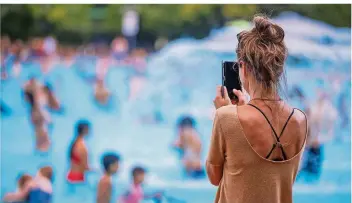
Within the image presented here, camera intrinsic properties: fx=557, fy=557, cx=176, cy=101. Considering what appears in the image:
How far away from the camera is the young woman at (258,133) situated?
1.42 meters

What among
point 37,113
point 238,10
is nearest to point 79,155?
point 37,113

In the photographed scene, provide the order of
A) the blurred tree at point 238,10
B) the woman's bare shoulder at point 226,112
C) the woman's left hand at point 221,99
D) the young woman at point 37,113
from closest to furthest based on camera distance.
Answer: the woman's bare shoulder at point 226,112, the woman's left hand at point 221,99, the blurred tree at point 238,10, the young woman at point 37,113

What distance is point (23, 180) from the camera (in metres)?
4.34

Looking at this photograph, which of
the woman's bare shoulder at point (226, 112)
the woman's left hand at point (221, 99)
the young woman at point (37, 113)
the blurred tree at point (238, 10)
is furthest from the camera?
the young woman at point (37, 113)

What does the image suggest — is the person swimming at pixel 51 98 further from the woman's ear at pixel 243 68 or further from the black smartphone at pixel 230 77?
the woman's ear at pixel 243 68

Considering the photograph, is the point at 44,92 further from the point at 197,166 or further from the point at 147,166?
the point at 197,166

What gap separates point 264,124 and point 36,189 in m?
3.22

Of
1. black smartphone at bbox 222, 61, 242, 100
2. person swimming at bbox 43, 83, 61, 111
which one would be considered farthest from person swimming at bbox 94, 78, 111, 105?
black smartphone at bbox 222, 61, 242, 100

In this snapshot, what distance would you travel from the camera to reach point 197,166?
171 inches

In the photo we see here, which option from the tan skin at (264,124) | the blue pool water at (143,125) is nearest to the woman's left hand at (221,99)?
the tan skin at (264,124)

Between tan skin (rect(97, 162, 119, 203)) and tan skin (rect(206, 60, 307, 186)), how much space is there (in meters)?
2.88

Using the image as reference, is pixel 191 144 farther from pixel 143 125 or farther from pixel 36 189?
pixel 36 189

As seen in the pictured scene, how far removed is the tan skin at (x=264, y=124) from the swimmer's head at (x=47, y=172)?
304 centimetres

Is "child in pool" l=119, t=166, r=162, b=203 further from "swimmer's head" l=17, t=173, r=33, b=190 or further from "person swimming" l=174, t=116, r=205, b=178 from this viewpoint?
"swimmer's head" l=17, t=173, r=33, b=190
